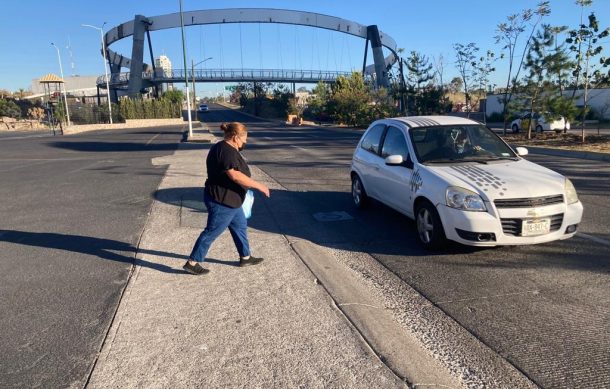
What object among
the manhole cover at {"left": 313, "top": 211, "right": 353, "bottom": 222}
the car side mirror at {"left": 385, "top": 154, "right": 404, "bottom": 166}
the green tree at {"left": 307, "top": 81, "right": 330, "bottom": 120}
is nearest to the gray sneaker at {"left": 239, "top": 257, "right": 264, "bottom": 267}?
the car side mirror at {"left": 385, "top": 154, "right": 404, "bottom": 166}

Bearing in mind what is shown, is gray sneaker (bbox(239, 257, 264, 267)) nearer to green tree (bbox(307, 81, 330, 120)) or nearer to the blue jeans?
the blue jeans

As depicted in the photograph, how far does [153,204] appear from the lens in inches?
350

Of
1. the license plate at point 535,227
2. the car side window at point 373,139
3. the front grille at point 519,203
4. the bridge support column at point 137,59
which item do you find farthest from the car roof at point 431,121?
the bridge support column at point 137,59

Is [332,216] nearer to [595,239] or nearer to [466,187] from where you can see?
[466,187]

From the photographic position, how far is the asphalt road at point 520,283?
321cm

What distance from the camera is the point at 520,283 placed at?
14.8ft

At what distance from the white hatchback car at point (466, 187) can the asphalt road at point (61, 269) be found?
3.47 meters

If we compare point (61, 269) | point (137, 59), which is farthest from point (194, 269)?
point (137, 59)

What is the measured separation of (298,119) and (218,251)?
50.7m

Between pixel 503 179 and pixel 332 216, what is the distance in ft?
10.2

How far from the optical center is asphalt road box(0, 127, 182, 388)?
3307 millimetres

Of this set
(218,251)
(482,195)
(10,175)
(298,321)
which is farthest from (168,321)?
(10,175)

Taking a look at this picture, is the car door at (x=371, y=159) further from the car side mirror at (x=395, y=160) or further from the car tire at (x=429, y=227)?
the car tire at (x=429, y=227)

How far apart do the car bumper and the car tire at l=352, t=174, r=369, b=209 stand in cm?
276
